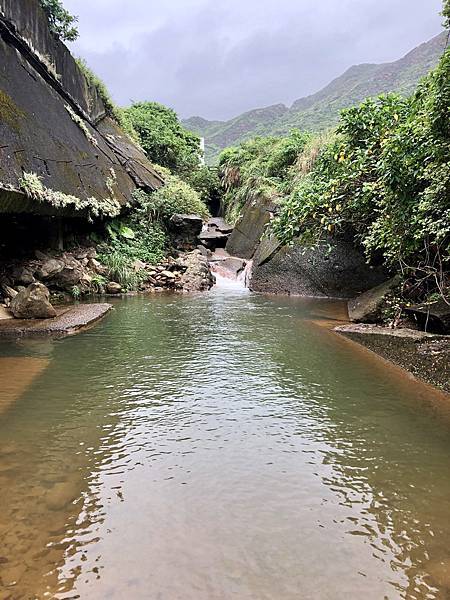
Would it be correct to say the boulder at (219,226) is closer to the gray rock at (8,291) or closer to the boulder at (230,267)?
the boulder at (230,267)

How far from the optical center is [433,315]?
679 centimetres

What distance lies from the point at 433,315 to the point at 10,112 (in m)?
7.29

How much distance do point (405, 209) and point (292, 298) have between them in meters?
6.08

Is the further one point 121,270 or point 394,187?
point 121,270

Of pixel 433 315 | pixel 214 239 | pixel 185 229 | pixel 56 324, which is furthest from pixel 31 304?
pixel 214 239

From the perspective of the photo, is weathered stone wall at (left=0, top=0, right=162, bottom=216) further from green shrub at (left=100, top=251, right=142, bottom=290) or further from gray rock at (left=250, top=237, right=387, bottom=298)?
gray rock at (left=250, top=237, right=387, bottom=298)

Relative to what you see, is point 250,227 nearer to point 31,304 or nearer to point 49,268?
point 49,268

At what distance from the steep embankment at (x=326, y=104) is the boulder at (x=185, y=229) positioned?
27.3 m

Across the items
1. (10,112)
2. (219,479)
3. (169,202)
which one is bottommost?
(219,479)

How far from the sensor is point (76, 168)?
9891 mm

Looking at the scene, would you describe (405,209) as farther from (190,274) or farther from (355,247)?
(190,274)

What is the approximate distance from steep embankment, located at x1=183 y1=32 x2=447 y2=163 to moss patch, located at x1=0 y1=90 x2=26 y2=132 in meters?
35.0

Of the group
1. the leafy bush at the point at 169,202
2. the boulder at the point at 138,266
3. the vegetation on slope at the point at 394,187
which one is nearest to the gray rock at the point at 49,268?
the boulder at the point at 138,266

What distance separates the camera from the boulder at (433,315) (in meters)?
6.65
